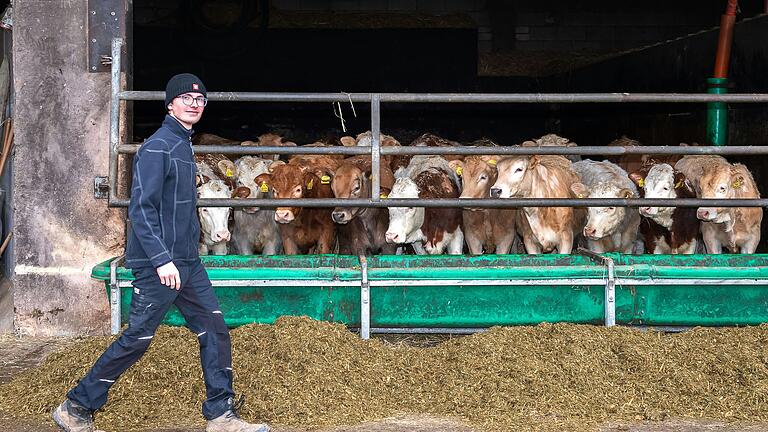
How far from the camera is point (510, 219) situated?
8.56 metres

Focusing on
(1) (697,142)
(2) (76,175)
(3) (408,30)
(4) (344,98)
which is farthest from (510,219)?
(3) (408,30)

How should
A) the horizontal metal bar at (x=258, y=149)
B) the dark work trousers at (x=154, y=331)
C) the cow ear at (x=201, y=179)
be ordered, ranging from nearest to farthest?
the dark work trousers at (x=154, y=331) < the horizontal metal bar at (x=258, y=149) < the cow ear at (x=201, y=179)

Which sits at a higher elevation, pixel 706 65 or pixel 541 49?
pixel 541 49

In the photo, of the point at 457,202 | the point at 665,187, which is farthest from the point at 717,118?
the point at 457,202

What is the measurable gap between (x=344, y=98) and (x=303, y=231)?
1996 millimetres

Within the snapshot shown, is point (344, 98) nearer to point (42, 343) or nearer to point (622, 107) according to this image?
point (42, 343)

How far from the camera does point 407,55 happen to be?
60.6ft

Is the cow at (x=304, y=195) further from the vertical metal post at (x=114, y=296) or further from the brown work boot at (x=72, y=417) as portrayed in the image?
the brown work boot at (x=72, y=417)

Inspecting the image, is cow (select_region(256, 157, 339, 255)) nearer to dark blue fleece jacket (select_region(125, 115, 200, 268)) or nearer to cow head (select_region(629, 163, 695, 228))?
cow head (select_region(629, 163, 695, 228))

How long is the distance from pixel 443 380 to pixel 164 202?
1914mm

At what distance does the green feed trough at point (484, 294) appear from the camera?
6.48 metres

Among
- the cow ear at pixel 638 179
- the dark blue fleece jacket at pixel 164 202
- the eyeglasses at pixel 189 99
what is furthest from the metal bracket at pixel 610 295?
the eyeglasses at pixel 189 99

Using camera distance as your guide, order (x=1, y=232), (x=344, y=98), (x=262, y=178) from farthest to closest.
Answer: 1. (x=1, y=232)
2. (x=262, y=178)
3. (x=344, y=98)

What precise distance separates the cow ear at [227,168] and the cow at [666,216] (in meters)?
3.67
